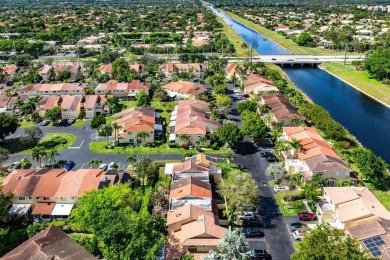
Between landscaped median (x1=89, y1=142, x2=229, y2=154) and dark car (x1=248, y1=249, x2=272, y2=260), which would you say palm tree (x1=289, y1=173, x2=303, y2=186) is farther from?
landscaped median (x1=89, y1=142, x2=229, y2=154)

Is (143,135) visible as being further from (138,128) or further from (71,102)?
(71,102)

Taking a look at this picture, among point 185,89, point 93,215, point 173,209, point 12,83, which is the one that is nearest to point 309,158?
point 173,209

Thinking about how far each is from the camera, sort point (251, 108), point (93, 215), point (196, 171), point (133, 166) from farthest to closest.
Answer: point (251, 108) → point (133, 166) → point (196, 171) → point (93, 215)

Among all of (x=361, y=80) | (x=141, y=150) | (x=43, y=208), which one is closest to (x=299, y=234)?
(x=43, y=208)

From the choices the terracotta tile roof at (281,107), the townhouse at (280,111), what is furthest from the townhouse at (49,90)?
the terracotta tile roof at (281,107)

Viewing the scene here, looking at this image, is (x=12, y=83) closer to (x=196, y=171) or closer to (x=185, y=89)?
(x=185, y=89)

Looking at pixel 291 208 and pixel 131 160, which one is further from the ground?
pixel 131 160
